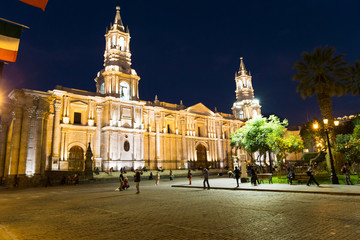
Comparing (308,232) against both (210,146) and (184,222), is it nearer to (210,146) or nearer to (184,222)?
(184,222)

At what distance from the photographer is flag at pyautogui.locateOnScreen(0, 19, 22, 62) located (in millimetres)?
7336

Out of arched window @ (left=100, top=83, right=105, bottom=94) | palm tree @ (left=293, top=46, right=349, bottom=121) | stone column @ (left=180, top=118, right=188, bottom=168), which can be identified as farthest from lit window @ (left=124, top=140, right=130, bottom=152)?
palm tree @ (left=293, top=46, right=349, bottom=121)

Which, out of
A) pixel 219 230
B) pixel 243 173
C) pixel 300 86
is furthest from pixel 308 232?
pixel 300 86

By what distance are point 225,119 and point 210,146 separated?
892cm

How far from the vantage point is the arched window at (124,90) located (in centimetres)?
4086

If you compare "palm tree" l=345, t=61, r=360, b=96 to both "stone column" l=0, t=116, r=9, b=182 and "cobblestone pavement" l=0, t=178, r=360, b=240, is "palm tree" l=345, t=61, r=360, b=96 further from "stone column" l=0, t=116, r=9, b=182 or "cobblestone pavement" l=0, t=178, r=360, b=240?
"stone column" l=0, t=116, r=9, b=182

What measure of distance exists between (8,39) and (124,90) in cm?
3431

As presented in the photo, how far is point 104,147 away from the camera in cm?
3638

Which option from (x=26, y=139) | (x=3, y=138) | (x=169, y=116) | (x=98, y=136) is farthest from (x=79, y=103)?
(x=169, y=116)

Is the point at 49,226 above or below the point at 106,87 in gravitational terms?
below

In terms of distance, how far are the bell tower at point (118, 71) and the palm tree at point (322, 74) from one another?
26926mm

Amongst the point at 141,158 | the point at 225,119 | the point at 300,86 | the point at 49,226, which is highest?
the point at 225,119

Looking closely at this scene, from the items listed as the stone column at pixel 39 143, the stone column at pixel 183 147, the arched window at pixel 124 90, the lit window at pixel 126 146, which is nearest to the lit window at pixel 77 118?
the arched window at pixel 124 90

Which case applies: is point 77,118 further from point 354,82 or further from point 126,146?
point 354,82
